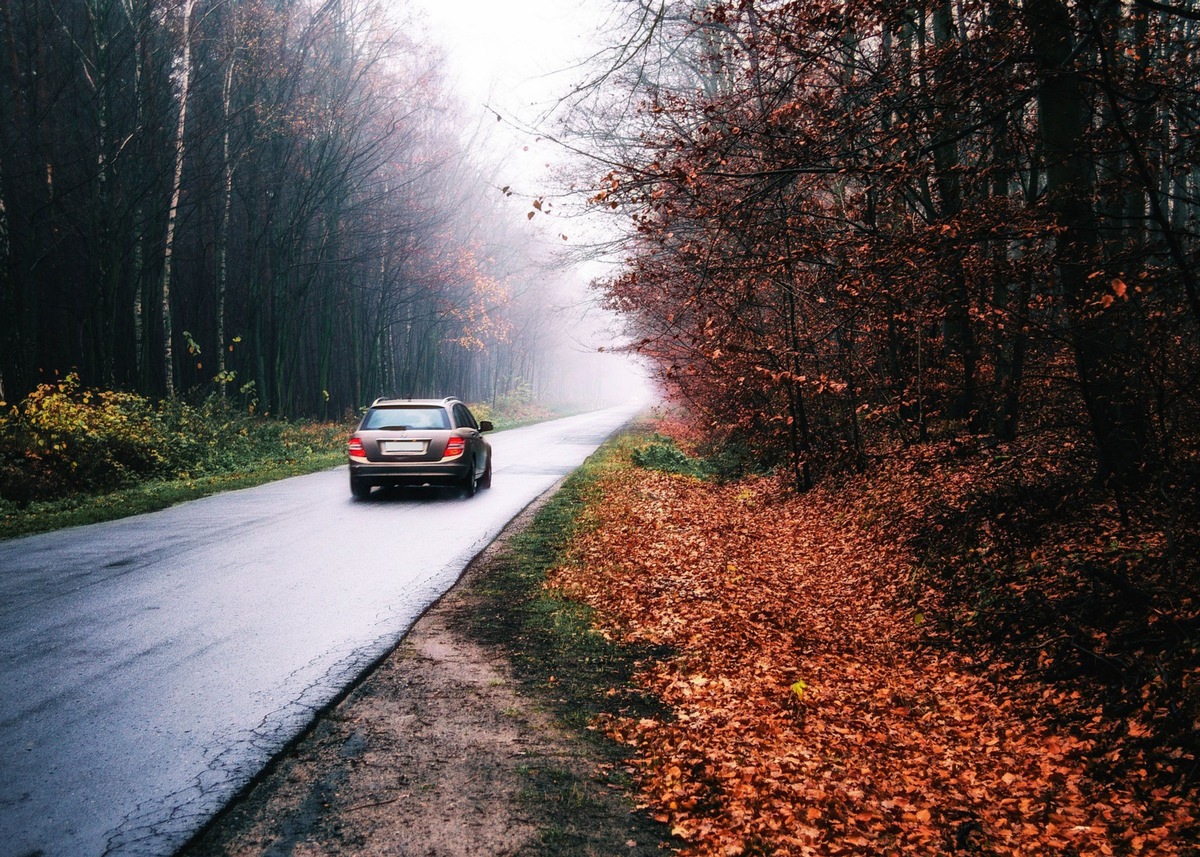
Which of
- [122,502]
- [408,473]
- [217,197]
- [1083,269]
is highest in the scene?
[217,197]

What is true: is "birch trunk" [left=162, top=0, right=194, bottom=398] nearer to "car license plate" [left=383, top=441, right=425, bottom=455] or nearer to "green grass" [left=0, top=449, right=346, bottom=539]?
"green grass" [left=0, top=449, right=346, bottom=539]

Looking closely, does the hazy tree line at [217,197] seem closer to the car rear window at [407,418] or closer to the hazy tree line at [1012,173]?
the car rear window at [407,418]

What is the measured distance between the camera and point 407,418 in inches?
527

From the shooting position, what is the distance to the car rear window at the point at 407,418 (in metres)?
13.3

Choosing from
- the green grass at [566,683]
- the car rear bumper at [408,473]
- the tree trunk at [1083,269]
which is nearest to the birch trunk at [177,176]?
the car rear bumper at [408,473]

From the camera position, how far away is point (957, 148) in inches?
437

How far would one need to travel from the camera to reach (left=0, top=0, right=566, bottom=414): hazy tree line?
17938 mm

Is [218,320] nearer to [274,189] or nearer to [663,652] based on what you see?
[274,189]

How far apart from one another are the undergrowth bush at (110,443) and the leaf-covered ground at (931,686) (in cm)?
1066

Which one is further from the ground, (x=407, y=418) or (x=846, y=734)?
(x=407, y=418)

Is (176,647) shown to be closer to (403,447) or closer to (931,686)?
(931,686)

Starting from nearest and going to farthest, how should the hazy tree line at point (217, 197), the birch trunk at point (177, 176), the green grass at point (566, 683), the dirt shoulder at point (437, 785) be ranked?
the dirt shoulder at point (437, 785) → the green grass at point (566, 683) → the hazy tree line at point (217, 197) → the birch trunk at point (177, 176)

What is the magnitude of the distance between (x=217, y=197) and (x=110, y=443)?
1155 cm

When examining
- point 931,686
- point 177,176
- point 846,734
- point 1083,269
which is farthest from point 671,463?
point 177,176
